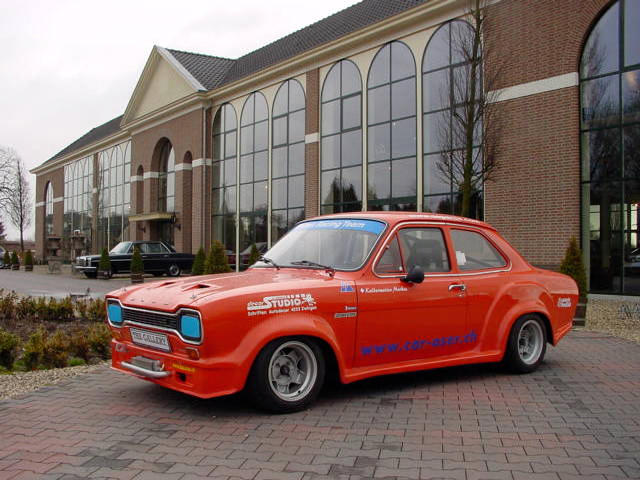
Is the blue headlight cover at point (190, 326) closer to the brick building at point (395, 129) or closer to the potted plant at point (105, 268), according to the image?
the brick building at point (395, 129)

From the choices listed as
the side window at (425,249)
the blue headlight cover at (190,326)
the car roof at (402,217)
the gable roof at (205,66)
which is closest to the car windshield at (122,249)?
the gable roof at (205,66)

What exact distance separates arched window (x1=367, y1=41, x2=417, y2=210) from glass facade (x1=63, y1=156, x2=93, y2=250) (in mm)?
29255

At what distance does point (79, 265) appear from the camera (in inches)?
1026

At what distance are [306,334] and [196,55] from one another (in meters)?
32.1

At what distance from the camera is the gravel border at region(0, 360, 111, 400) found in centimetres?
564

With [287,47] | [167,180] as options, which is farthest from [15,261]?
[287,47]

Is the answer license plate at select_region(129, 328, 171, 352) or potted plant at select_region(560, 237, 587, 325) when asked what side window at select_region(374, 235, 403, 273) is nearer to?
license plate at select_region(129, 328, 171, 352)

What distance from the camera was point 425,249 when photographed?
5738mm

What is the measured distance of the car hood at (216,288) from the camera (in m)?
4.59

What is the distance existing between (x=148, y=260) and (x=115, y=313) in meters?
20.8

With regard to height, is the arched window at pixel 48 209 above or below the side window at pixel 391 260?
above

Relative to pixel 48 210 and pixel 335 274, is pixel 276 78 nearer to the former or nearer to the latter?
pixel 335 274

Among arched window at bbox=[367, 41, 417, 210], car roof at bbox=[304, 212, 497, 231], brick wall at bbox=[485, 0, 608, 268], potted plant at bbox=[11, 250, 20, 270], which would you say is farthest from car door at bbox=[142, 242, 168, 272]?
car roof at bbox=[304, 212, 497, 231]

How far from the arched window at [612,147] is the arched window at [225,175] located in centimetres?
1683
